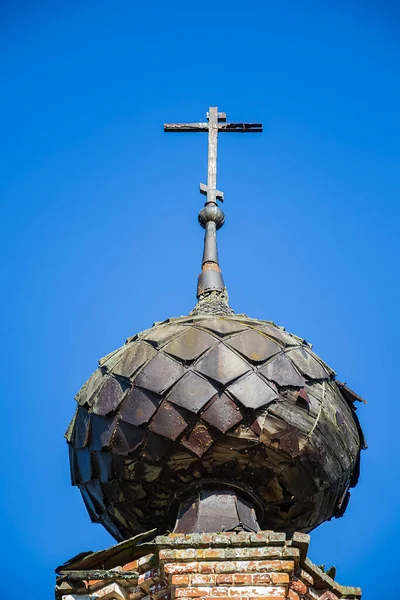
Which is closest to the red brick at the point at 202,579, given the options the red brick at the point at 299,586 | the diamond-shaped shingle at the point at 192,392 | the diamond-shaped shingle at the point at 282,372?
the red brick at the point at 299,586

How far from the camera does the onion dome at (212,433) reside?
14.6m

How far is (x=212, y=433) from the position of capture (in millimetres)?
14562

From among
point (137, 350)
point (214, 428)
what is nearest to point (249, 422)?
point (214, 428)

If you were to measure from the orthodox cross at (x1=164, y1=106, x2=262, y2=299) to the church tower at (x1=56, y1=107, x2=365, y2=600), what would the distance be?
1.24 meters

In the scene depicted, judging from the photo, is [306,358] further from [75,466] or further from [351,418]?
[75,466]

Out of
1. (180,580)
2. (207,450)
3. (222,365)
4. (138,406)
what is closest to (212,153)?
(222,365)

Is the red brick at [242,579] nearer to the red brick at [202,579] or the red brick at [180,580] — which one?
the red brick at [202,579]

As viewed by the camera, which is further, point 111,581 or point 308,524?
point 308,524

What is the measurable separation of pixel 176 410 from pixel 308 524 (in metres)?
2.02

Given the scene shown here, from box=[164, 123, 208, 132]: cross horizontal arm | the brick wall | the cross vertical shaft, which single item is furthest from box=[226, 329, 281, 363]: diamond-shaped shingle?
box=[164, 123, 208, 132]: cross horizontal arm

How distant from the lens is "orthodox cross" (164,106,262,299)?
1716 centimetres

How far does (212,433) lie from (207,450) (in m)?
0.17

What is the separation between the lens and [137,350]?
1545 centimetres

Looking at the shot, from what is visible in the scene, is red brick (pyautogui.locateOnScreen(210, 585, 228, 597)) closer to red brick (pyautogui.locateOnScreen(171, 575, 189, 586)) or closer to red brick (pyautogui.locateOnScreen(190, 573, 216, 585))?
red brick (pyautogui.locateOnScreen(190, 573, 216, 585))
